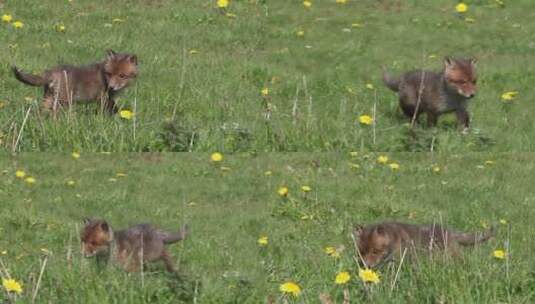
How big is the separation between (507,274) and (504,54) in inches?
424

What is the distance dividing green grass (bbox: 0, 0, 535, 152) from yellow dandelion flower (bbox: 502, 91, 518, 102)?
3.8 inches

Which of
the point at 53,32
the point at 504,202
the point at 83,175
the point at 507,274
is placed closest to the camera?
the point at 507,274

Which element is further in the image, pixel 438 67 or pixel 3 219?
pixel 438 67

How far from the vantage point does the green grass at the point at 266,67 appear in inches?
475

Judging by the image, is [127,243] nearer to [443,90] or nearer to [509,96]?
[443,90]

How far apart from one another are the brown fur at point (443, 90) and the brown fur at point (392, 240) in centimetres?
364

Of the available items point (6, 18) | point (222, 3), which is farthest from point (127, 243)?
point (222, 3)

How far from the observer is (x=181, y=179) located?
41.2ft

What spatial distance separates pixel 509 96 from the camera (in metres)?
14.9

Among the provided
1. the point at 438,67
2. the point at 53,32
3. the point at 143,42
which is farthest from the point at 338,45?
the point at 53,32

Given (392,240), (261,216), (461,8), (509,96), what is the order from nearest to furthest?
1. (392,240)
2. (261,216)
3. (509,96)
4. (461,8)

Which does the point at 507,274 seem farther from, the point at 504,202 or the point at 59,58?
the point at 59,58

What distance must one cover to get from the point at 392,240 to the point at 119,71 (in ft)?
14.6

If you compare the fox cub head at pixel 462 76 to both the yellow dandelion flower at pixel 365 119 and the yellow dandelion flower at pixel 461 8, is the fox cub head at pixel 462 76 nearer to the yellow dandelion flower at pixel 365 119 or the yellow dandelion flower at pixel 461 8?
the yellow dandelion flower at pixel 365 119
